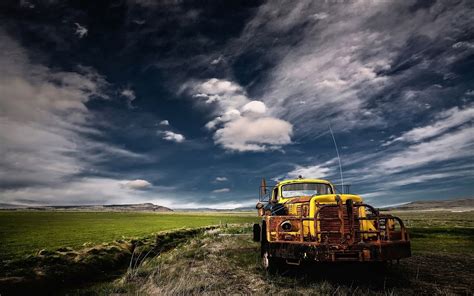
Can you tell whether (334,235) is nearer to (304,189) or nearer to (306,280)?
(306,280)

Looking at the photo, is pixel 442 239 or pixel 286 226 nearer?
pixel 286 226

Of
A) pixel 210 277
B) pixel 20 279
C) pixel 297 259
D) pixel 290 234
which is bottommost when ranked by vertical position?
pixel 20 279

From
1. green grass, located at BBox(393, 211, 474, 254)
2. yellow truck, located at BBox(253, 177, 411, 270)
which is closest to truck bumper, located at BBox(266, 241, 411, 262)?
yellow truck, located at BBox(253, 177, 411, 270)

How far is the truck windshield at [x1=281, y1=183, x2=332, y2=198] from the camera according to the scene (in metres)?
9.30

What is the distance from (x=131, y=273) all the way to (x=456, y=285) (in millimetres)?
8470

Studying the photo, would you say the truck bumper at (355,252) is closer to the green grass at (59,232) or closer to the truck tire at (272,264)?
the truck tire at (272,264)

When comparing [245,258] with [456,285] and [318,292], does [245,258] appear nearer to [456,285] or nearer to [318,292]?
[318,292]

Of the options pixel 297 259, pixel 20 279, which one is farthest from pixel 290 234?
pixel 20 279

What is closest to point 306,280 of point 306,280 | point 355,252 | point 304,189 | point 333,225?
point 306,280

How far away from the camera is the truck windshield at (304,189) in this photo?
30.5 feet

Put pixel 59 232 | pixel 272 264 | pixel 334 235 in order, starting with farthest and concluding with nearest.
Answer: pixel 59 232, pixel 272 264, pixel 334 235

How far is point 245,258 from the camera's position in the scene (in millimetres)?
10703

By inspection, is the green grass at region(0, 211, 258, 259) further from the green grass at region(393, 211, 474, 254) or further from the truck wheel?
the green grass at region(393, 211, 474, 254)

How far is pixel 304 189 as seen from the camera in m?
9.36
